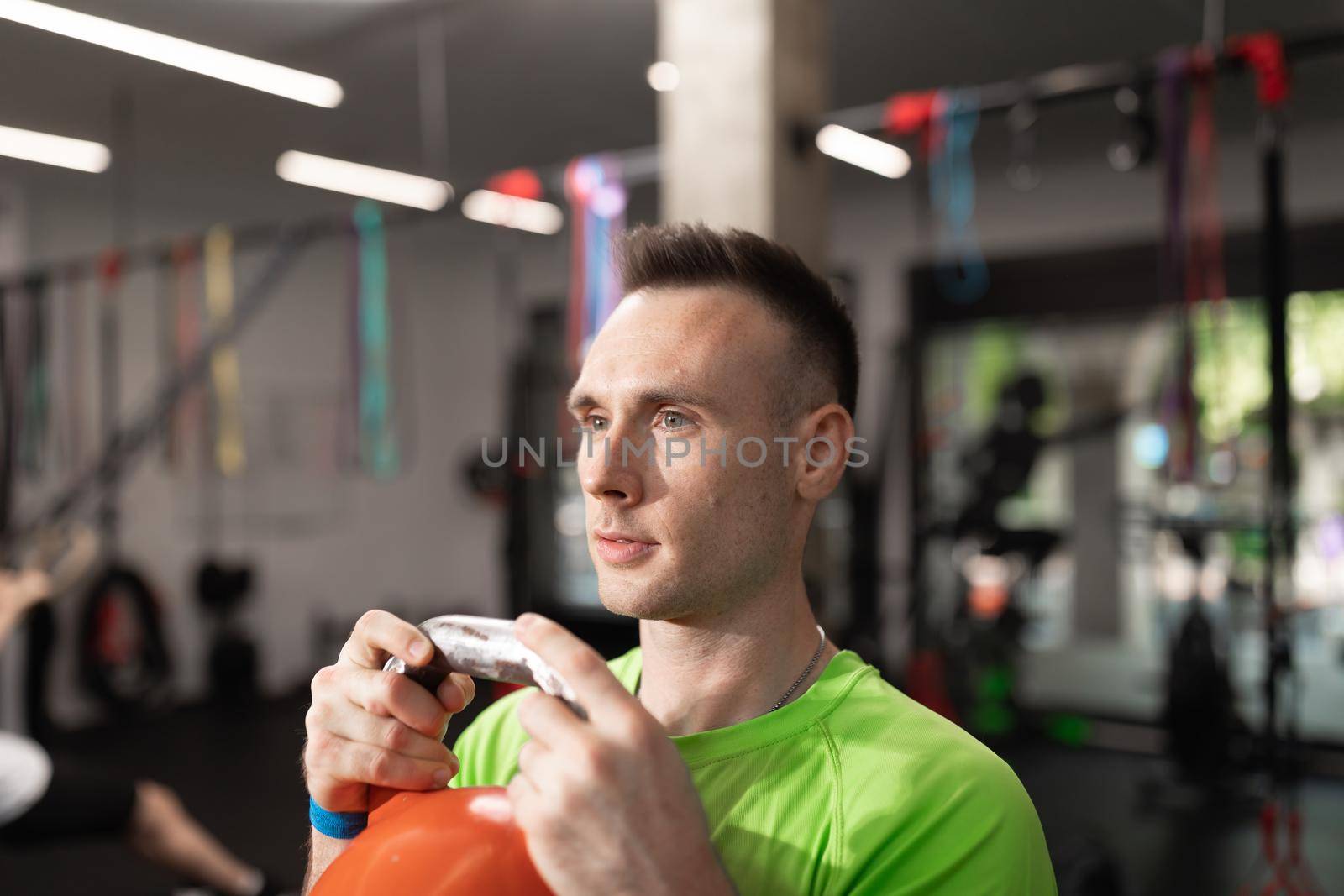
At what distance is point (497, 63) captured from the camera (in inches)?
168

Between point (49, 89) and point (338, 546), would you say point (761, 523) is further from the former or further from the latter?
point (338, 546)

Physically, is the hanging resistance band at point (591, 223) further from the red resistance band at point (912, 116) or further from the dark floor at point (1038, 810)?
the dark floor at point (1038, 810)

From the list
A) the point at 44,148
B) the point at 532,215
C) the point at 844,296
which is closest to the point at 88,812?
the point at 44,148

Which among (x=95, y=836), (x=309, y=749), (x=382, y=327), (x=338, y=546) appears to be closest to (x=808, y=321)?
(x=309, y=749)

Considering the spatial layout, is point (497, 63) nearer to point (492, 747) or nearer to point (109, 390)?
point (109, 390)

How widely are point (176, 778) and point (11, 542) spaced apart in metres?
1.46

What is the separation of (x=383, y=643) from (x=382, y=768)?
0.11 metres

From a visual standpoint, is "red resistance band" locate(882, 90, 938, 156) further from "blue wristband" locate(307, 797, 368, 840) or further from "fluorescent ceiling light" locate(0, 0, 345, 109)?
"blue wristband" locate(307, 797, 368, 840)

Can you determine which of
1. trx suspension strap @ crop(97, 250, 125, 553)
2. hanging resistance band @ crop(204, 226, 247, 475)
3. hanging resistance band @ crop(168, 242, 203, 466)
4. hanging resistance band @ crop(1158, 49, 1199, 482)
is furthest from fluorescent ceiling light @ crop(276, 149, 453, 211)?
hanging resistance band @ crop(1158, 49, 1199, 482)

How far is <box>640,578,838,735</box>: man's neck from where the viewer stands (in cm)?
101

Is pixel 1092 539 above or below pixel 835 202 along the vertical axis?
below

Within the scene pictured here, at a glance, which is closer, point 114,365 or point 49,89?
point 49,89

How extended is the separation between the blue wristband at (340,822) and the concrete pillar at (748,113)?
4.77 feet

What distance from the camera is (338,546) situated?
24.8ft
